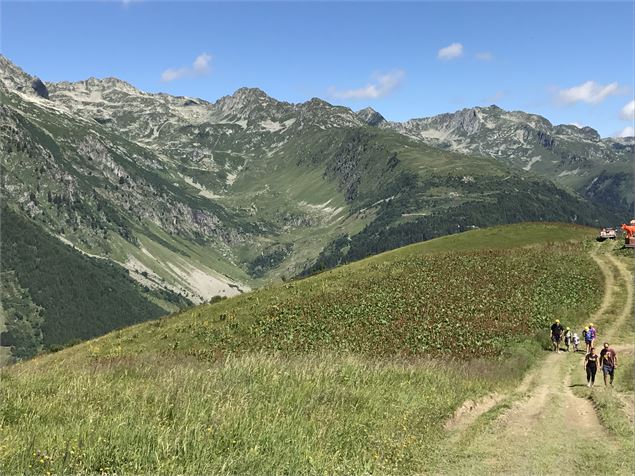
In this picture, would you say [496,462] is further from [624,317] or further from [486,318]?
[624,317]

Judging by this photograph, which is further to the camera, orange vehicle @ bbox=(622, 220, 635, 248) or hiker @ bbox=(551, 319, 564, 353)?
orange vehicle @ bbox=(622, 220, 635, 248)

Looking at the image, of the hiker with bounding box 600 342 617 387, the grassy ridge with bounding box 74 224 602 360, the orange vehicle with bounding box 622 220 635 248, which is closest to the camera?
the hiker with bounding box 600 342 617 387

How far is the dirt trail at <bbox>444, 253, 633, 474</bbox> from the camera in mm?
16000

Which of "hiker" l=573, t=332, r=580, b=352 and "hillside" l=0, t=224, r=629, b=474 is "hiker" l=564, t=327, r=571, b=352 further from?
"hillside" l=0, t=224, r=629, b=474

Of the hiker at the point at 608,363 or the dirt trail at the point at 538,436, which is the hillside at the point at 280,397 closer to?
the dirt trail at the point at 538,436

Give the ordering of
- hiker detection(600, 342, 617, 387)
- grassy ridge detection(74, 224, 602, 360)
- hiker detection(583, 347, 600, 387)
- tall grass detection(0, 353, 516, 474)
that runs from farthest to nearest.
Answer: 1. grassy ridge detection(74, 224, 602, 360)
2. hiker detection(600, 342, 617, 387)
3. hiker detection(583, 347, 600, 387)
4. tall grass detection(0, 353, 516, 474)

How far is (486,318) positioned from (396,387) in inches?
1170

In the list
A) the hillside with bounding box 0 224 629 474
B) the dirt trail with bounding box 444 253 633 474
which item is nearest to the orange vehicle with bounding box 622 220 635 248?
the hillside with bounding box 0 224 629 474

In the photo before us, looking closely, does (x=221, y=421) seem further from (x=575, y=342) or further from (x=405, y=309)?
(x=405, y=309)

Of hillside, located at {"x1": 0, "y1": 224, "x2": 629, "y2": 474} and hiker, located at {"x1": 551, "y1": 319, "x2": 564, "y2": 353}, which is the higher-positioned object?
hiker, located at {"x1": 551, "y1": 319, "x2": 564, "y2": 353}

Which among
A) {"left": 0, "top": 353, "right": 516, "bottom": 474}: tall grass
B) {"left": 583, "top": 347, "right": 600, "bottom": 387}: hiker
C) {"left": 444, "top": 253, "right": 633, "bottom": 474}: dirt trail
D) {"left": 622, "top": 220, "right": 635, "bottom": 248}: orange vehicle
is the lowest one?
{"left": 444, "top": 253, "right": 633, "bottom": 474}: dirt trail

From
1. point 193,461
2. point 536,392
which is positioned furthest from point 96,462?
point 536,392

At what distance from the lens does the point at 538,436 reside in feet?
63.0

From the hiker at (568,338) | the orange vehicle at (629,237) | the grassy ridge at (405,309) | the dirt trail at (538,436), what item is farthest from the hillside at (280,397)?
the orange vehicle at (629,237)
